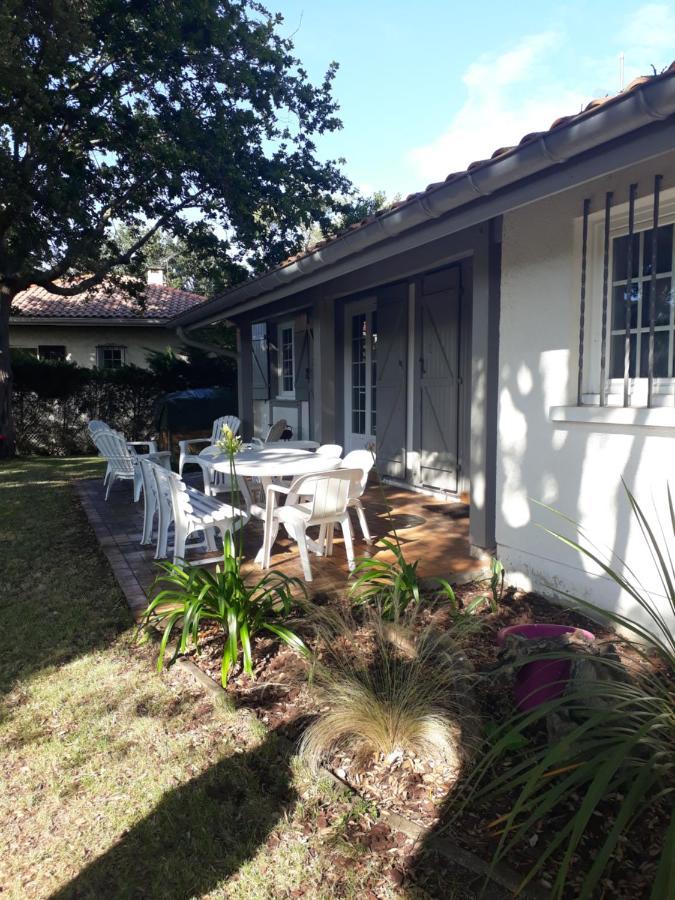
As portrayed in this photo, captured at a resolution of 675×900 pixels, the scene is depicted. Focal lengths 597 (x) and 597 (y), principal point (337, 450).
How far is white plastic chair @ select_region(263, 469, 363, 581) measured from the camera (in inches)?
152

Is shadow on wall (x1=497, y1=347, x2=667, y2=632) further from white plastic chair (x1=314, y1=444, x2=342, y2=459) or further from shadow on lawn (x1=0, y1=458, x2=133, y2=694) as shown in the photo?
shadow on lawn (x1=0, y1=458, x2=133, y2=694)

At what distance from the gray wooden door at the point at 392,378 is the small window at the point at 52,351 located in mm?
14041

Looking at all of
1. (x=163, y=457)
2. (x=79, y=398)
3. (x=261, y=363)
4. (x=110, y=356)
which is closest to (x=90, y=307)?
(x=110, y=356)

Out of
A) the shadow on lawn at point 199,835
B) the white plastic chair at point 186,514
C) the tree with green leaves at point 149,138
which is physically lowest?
the shadow on lawn at point 199,835

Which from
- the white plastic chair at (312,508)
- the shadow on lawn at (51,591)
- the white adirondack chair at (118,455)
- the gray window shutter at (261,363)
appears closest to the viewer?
the shadow on lawn at (51,591)

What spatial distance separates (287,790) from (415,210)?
302cm

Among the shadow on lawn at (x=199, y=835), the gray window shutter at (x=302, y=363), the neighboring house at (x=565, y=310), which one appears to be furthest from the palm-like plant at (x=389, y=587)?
the gray window shutter at (x=302, y=363)

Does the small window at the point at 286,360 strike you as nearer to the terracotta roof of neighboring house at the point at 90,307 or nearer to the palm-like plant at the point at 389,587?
the palm-like plant at the point at 389,587

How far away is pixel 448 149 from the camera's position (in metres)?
23.7

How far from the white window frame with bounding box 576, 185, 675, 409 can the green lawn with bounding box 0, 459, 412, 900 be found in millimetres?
2515

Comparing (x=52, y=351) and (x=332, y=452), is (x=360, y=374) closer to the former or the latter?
(x=332, y=452)

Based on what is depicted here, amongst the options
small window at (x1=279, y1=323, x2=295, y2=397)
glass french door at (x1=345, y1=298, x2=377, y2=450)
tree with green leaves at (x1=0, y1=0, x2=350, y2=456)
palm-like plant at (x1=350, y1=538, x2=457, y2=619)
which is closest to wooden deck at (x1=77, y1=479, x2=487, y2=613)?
palm-like plant at (x1=350, y1=538, x2=457, y2=619)

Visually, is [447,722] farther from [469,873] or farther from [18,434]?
[18,434]

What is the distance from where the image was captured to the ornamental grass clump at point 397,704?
88.1 inches
